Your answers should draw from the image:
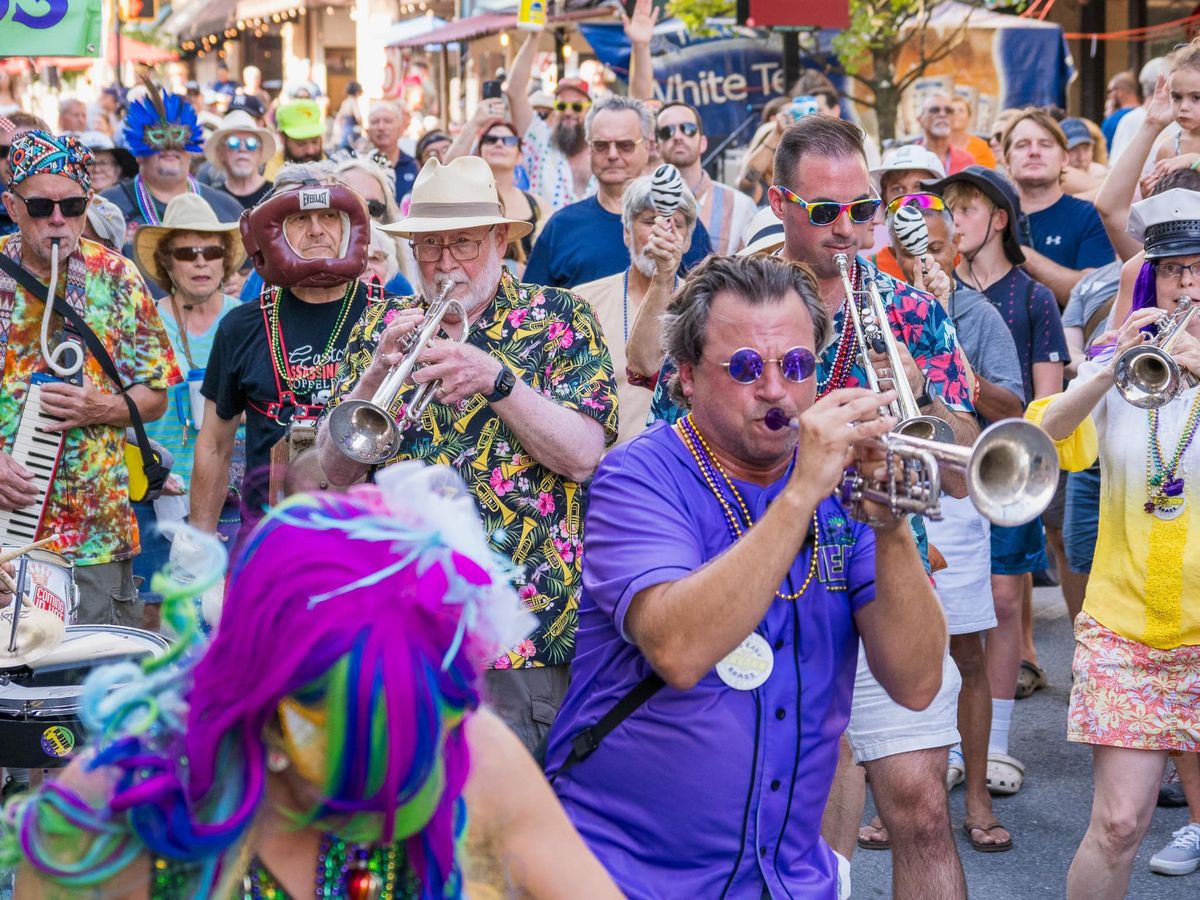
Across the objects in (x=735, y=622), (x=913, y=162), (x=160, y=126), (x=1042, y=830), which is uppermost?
(x=160, y=126)

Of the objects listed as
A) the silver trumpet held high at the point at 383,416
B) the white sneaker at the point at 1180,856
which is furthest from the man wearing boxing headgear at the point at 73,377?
the white sneaker at the point at 1180,856

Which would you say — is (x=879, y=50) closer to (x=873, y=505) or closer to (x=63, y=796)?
(x=873, y=505)

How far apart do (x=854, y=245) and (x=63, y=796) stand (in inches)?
108

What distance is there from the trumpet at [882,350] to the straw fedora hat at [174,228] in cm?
369

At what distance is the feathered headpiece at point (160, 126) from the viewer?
897cm

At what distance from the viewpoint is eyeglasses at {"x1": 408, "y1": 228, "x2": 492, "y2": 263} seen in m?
4.47

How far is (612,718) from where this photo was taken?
2986mm

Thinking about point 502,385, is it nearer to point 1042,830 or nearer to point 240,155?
point 1042,830

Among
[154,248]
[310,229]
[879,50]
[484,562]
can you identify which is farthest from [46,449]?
[879,50]

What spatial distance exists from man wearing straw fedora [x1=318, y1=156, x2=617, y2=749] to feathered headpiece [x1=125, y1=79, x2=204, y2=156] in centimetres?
503

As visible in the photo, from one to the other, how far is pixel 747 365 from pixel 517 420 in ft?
3.74

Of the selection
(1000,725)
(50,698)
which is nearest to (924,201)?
(1000,725)

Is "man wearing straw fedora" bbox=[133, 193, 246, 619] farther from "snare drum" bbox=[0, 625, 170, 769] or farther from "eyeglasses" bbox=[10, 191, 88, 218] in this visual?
"snare drum" bbox=[0, 625, 170, 769]

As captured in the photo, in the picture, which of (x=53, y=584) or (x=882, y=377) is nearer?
(x=882, y=377)
